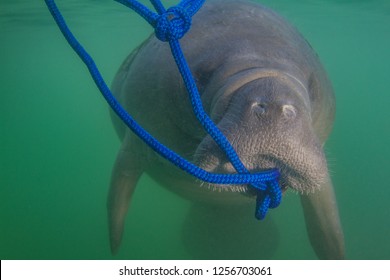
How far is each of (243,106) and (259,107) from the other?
0.41 feet

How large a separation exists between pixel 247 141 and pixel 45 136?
26220mm

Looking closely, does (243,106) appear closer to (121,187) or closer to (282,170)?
(282,170)

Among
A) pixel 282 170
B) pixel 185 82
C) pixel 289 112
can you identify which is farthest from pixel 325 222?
pixel 185 82

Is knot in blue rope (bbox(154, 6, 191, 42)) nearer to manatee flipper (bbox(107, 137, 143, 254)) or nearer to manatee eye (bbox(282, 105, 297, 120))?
manatee eye (bbox(282, 105, 297, 120))

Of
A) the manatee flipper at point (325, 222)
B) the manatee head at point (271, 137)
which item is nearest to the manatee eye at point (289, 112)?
the manatee head at point (271, 137)

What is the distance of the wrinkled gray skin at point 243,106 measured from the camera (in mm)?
2441

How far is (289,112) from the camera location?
2414 millimetres

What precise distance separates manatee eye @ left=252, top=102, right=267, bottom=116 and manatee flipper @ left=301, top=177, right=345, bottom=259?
8.59 feet

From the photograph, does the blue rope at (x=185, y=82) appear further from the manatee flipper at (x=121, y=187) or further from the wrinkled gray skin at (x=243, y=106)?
the manatee flipper at (x=121, y=187)

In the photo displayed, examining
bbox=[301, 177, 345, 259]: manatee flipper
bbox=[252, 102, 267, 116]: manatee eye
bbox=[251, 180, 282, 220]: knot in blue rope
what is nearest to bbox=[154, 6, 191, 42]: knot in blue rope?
bbox=[252, 102, 267, 116]: manatee eye

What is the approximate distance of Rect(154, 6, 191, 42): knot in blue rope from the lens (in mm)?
2170

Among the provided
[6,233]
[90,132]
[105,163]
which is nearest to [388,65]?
[90,132]

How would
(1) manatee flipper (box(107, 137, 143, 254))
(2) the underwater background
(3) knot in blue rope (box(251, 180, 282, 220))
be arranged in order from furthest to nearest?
1. (2) the underwater background
2. (1) manatee flipper (box(107, 137, 143, 254))
3. (3) knot in blue rope (box(251, 180, 282, 220))
